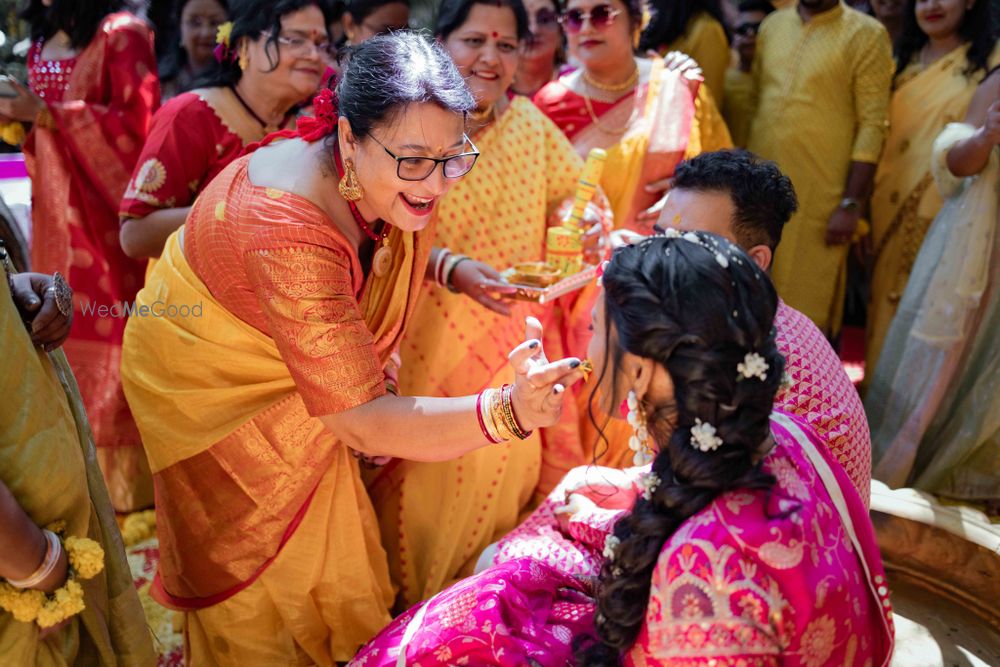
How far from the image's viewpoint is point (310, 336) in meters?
1.89

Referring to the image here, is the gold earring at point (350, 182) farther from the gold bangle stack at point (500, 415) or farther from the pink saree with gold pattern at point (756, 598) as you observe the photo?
the pink saree with gold pattern at point (756, 598)

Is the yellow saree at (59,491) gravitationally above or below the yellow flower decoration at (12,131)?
below

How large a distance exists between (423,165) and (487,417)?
558mm

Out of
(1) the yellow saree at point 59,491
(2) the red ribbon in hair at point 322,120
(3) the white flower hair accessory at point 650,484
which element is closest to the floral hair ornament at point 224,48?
(2) the red ribbon in hair at point 322,120

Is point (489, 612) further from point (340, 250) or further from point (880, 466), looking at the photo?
point (880, 466)

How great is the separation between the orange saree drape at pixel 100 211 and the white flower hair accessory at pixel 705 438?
2540mm

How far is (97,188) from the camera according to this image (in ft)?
10.9

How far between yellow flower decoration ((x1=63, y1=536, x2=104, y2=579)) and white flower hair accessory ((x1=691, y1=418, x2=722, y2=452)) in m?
1.08

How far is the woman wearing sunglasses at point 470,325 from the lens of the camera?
2.79 metres

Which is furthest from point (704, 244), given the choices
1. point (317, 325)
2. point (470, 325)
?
point (470, 325)

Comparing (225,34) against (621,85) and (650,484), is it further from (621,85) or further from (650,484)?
(650,484)

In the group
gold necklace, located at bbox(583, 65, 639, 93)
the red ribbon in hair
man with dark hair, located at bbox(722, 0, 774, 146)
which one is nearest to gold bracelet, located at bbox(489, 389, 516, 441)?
the red ribbon in hair

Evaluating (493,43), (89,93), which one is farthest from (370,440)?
(89,93)

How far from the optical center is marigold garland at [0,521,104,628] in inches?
60.0
